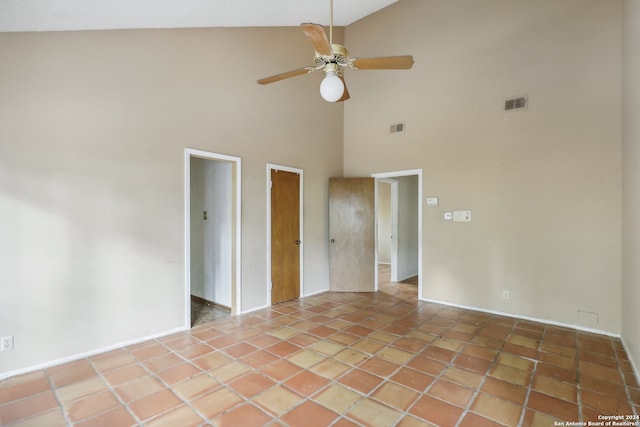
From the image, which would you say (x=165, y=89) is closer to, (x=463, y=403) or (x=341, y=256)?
(x=341, y=256)

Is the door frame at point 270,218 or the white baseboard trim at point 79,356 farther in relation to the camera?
the door frame at point 270,218

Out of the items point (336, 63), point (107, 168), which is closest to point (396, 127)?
point (336, 63)

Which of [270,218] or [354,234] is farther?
[354,234]

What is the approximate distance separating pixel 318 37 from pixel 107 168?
2.44 meters

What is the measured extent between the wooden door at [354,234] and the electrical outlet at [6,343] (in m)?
4.07

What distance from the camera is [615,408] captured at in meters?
2.15

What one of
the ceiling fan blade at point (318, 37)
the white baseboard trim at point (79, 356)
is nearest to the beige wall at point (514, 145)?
the ceiling fan blade at point (318, 37)

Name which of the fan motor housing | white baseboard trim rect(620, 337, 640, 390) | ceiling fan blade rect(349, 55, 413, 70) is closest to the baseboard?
the fan motor housing

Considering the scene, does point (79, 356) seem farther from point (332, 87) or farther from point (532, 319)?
point (532, 319)

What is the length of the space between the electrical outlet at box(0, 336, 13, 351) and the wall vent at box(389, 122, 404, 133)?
17.5 feet

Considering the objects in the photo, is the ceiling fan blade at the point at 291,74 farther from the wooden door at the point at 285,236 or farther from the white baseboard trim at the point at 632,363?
the white baseboard trim at the point at 632,363

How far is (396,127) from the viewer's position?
5.18 m

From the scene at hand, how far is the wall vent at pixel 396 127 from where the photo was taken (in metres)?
5.12

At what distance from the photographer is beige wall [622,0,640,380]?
261cm
